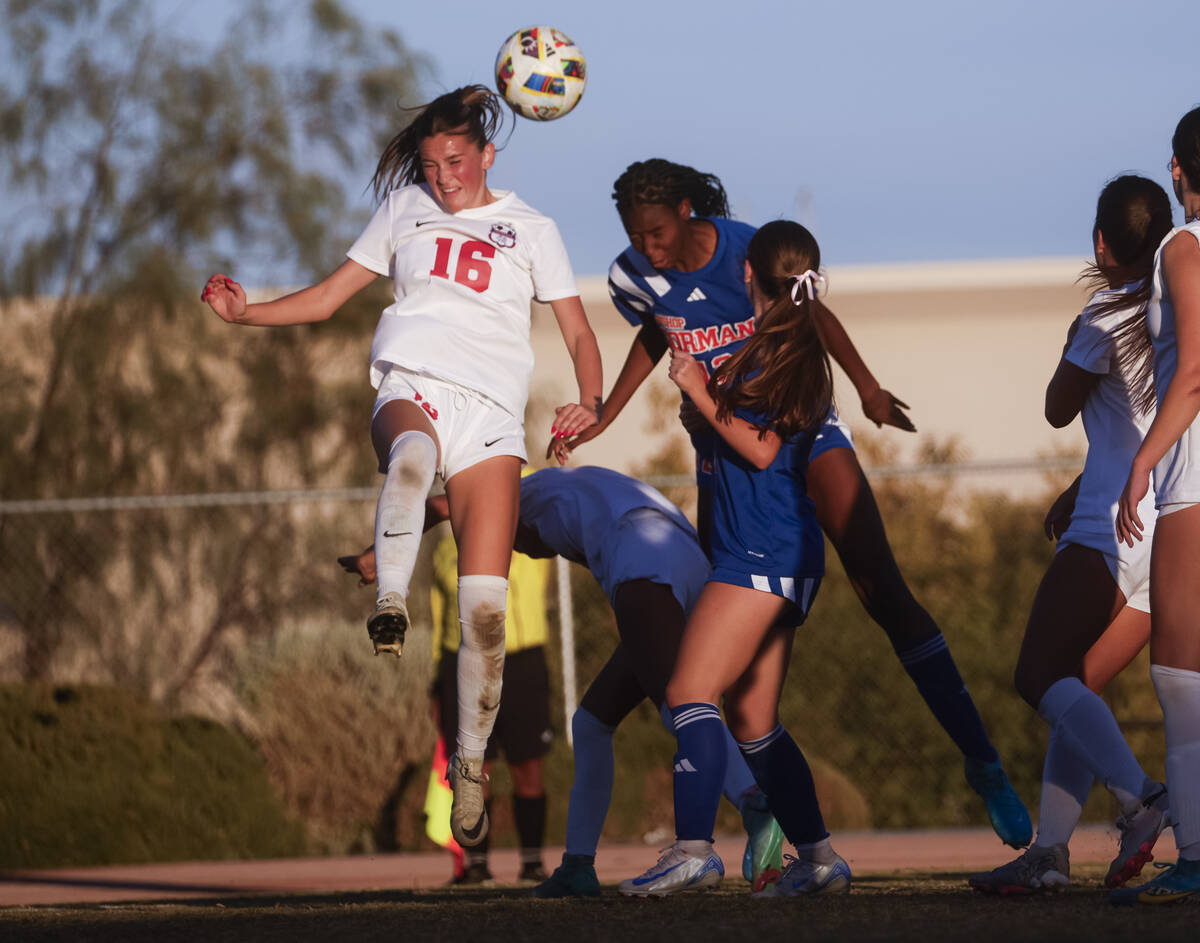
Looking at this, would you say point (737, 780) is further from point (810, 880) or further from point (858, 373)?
point (858, 373)

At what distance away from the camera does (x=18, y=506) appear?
10.3 metres

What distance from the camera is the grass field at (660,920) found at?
3398 millimetres

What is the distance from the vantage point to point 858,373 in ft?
16.6

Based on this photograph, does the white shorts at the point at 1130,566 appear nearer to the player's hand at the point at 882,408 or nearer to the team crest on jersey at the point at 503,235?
the player's hand at the point at 882,408

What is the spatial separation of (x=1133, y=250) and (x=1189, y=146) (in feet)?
1.91

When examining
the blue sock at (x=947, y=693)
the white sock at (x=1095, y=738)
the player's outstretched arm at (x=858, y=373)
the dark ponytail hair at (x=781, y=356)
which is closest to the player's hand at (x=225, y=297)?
the dark ponytail hair at (x=781, y=356)

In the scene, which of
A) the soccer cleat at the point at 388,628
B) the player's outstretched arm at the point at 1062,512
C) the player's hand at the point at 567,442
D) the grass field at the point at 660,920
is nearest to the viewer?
the grass field at the point at 660,920

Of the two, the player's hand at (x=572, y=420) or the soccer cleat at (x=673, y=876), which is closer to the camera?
the soccer cleat at (x=673, y=876)

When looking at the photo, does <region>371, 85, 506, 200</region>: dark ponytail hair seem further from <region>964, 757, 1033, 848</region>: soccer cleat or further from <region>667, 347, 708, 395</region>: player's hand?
<region>964, 757, 1033, 848</region>: soccer cleat

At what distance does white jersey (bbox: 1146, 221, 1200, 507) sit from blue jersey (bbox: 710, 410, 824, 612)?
3.47 ft

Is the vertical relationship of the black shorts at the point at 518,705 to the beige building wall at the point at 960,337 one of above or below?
below

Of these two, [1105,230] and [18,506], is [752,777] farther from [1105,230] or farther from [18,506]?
[18,506]

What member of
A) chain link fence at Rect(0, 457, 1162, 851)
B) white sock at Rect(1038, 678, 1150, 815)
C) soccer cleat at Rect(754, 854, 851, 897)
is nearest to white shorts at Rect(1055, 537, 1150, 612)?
white sock at Rect(1038, 678, 1150, 815)

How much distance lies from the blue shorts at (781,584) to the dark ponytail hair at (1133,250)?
3.56 ft
